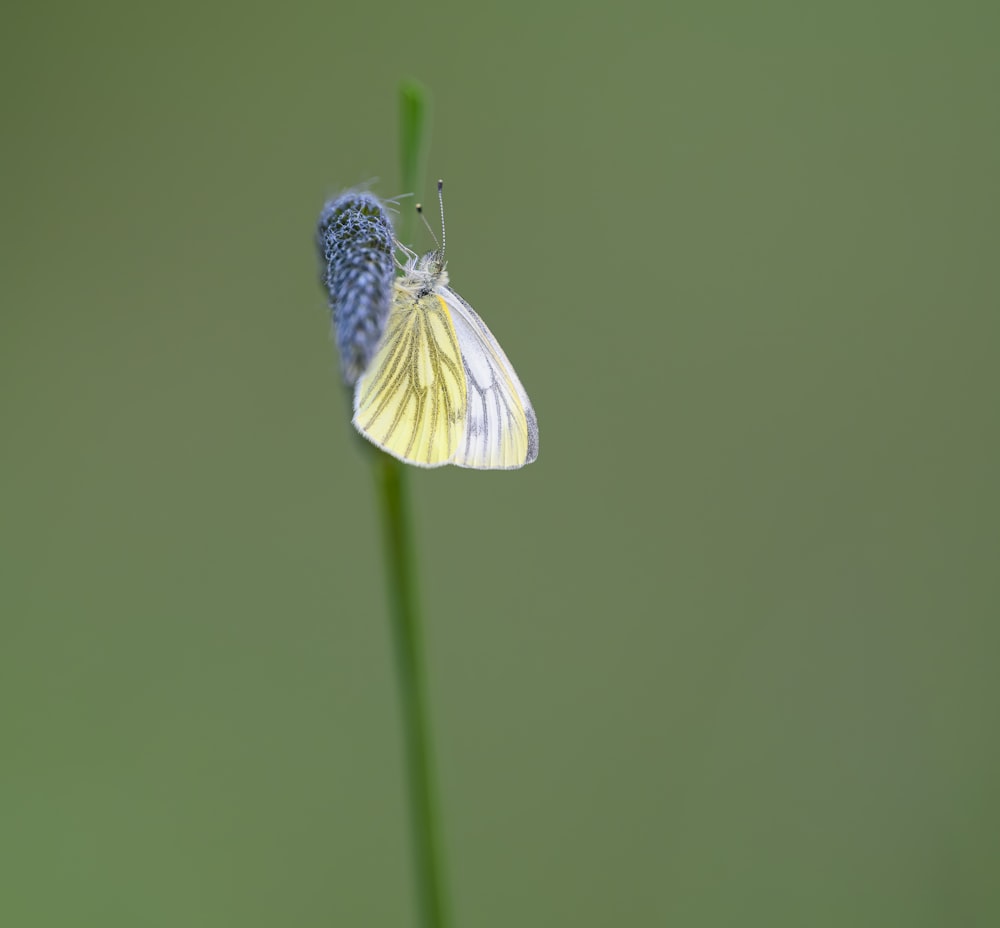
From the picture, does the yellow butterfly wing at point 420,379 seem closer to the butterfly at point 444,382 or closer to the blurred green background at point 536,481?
the butterfly at point 444,382

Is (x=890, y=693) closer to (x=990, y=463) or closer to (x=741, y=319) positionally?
(x=990, y=463)

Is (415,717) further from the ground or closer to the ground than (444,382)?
closer to the ground

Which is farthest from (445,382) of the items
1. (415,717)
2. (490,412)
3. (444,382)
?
(415,717)

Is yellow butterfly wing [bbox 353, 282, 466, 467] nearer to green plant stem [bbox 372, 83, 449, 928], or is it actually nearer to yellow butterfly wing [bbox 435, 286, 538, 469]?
yellow butterfly wing [bbox 435, 286, 538, 469]

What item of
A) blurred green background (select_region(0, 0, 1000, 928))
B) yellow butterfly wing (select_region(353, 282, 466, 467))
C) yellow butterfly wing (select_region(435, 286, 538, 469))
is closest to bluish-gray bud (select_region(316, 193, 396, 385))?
yellow butterfly wing (select_region(353, 282, 466, 467))

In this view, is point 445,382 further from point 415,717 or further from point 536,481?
point 536,481

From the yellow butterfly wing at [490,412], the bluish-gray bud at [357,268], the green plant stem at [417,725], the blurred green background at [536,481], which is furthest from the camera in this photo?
the blurred green background at [536,481]

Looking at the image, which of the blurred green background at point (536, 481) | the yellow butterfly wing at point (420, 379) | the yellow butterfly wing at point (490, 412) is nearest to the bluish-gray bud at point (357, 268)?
the yellow butterfly wing at point (420, 379)
